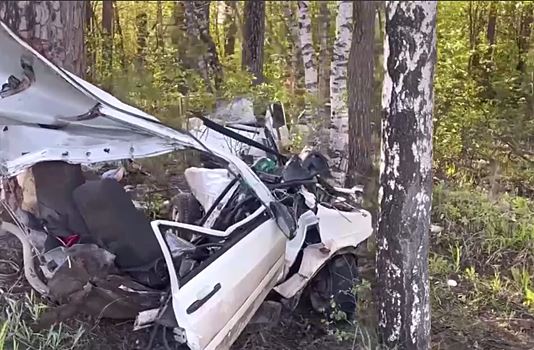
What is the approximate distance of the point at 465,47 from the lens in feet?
27.2

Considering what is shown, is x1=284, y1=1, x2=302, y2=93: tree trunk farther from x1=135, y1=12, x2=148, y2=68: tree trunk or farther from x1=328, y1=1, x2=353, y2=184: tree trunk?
x1=328, y1=1, x2=353, y2=184: tree trunk

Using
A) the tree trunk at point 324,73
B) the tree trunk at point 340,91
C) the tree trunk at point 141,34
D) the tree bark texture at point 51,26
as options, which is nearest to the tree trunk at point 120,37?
the tree trunk at point 141,34

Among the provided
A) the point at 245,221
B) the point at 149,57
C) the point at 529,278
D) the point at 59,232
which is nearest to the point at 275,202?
the point at 245,221

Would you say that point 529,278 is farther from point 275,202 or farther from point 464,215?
point 275,202

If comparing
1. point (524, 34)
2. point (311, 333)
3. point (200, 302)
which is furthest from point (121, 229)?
point (524, 34)

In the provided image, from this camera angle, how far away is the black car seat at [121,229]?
3.78 meters

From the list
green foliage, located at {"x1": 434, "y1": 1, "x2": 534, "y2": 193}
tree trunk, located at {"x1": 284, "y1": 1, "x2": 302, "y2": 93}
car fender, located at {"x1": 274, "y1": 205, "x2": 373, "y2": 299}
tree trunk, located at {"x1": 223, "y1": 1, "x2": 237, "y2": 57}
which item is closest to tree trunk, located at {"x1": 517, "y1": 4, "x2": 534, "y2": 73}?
green foliage, located at {"x1": 434, "y1": 1, "x2": 534, "y2": 193}

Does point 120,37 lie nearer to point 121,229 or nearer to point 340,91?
point 340,91

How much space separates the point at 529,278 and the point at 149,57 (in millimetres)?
6138

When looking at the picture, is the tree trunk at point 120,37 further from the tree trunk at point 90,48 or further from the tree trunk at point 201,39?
the tree trunk at point 201,39

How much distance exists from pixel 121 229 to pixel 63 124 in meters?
0.68

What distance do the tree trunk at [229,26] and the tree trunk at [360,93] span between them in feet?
14.9

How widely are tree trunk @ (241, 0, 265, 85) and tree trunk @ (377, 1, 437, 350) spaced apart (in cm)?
646

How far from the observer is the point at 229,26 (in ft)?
38.1
